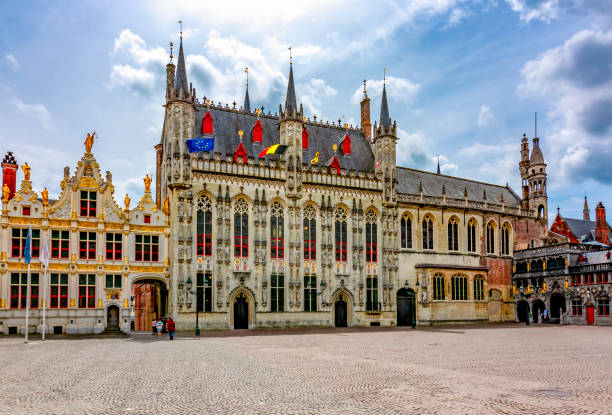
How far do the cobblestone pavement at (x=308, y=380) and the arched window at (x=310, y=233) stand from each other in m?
25.0

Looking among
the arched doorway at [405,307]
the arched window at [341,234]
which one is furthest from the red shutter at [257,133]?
the arched doorway at [405,307]

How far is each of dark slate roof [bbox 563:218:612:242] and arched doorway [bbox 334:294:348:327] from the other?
49945 millimetres

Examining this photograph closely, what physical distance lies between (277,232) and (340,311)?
1065 centimetres

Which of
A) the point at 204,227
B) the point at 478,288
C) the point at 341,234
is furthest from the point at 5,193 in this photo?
the point at 478,288

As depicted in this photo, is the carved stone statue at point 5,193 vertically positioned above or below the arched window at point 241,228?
above

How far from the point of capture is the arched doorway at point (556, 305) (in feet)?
210

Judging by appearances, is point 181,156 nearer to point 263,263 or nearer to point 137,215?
point 137,215

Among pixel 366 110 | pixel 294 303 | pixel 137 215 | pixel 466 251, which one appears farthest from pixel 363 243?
pixel 137 215

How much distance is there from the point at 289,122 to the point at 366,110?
15329mm

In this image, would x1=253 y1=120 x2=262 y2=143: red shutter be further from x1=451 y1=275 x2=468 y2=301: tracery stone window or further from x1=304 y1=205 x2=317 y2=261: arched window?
x1=451 y1=275 x2=468 y2=301: tracery stone window

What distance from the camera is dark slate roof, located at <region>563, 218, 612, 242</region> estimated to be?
294 ft

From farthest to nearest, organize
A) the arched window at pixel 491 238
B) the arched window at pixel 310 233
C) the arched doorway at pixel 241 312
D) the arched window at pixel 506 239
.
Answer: the arched window at pixel 506 239, the arched window at pixel 491 238, the arched window at pixel 310 233, the arched doorway at pixel 241 312

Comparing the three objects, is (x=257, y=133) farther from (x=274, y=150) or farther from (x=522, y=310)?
(x=522, y=310)

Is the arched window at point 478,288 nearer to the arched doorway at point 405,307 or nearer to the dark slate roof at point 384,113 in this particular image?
the arched doorway at point 405,307
